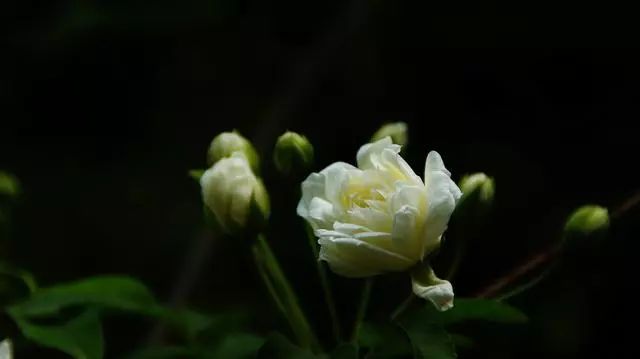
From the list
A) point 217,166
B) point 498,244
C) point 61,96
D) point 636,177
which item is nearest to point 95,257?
point 61,96

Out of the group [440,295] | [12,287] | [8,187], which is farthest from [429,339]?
[8,187]

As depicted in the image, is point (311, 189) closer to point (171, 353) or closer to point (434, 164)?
point (434, 164)

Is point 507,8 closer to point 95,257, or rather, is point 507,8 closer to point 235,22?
point 235,22

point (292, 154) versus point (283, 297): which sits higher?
point (292, 154)

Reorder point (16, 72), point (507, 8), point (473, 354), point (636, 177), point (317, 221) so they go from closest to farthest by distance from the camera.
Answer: point (317, 221)
point (473, 354)
point (636, 177)
point (507, 8)
point (16, 72)

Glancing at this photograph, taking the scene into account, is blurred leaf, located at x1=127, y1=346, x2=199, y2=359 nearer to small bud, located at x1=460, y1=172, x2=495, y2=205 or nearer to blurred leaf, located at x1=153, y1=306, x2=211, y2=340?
blurred leaf, located at x1=153, y1=306, x2=211, y2=340

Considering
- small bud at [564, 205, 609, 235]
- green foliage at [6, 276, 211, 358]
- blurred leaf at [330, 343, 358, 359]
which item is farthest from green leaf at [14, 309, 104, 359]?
small bud at [564, 205, 609, 235]
